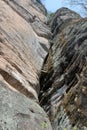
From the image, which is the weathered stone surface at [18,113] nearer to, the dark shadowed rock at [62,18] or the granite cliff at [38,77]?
the granite cliff at [38,77]

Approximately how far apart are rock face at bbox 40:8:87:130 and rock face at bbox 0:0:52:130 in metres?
0.50

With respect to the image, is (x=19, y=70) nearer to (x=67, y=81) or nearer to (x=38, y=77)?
(x=67, y=81)

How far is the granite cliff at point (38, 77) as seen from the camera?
895 centimetres

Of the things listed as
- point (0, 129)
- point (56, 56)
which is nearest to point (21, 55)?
point (56, 56)

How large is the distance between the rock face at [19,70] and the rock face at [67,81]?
1.63 feet

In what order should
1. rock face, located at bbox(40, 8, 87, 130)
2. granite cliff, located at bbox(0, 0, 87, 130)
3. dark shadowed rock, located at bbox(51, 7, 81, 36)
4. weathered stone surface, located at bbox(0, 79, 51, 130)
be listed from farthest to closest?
dark shadowed rock, located at bbox(51, 7, 81, 36) < rock face, located at bbox(40, 8, 87, 130) < granite cliff, located at bbox(0, 0, 87, 130) < weathered stone surface, located at bbox(0, 79, 51, 130)

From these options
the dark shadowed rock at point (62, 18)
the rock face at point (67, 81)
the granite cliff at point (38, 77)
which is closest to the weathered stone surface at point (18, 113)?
the granite cliff at point (38, 77)

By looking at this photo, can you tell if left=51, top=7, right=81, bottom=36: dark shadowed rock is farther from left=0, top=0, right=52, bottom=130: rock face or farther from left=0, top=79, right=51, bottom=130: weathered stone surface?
left=0, top=79, right=51, bottom=130: weathered stone surface

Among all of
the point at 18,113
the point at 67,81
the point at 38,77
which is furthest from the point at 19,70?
the point at 18,113

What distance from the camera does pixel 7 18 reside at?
14.2 metres

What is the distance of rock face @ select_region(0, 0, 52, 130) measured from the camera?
8.57m

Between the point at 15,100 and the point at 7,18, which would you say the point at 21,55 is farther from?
the point at 15,100

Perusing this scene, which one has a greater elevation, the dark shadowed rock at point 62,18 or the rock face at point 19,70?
the rock face at point 19,70

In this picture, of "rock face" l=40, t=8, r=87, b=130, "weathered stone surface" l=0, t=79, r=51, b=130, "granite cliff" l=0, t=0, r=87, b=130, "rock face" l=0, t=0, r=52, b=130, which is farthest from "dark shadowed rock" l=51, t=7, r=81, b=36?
"weathered stone surface" l=0, t=79, r=51, b=130
